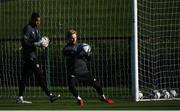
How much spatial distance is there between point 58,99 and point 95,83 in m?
1.46

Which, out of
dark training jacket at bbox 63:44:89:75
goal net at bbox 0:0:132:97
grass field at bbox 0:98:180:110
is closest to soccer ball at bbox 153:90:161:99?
grass field at bbox 0:98:180:110

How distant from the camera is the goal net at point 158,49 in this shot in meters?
17.0

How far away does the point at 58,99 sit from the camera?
1711 centimetres

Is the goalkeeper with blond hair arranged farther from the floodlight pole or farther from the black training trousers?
the floodlight pole

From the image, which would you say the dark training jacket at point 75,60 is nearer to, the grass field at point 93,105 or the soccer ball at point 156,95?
the grass field at point 93,105

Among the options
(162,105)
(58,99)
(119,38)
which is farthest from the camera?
(119,38)

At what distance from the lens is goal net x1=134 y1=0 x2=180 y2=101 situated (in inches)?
671

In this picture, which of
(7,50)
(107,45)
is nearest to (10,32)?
(7,50)

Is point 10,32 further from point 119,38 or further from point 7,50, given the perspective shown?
point 119,38

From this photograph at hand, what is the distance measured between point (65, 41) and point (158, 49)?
7.98ft

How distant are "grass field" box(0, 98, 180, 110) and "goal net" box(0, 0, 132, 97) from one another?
1.27 meters

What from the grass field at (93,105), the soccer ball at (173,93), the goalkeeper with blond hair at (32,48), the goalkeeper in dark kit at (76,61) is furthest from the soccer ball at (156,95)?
the goalkeeper with blond hair at (32,48)

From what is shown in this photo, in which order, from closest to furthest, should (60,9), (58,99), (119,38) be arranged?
(58,99) < (119,38) < (60,9)

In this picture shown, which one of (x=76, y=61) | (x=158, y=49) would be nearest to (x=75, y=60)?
(x=76, y=61)
